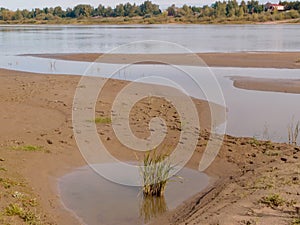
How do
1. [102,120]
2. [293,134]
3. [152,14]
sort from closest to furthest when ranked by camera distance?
1. [293,134]
2. [102,120]
3. [152,14]

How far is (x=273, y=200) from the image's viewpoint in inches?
256

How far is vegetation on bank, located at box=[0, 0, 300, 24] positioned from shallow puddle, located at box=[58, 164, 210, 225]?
89743mm

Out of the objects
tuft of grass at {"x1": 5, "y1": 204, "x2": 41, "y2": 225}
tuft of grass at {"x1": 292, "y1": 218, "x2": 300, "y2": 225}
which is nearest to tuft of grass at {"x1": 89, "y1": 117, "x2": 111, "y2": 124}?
tuft of grass at {"x1": 5, "y1": 204, "x2": 41, "y2": 225}

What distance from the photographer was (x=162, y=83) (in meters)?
18.9

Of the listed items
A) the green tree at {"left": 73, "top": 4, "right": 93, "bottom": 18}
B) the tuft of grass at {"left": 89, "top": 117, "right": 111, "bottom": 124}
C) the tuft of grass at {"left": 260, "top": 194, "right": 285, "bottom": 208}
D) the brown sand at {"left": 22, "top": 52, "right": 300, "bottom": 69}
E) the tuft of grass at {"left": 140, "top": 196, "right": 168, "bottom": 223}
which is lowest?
the tuft of grass at {"left": 140, "top": 196, "right": 168, "bottom": 223}

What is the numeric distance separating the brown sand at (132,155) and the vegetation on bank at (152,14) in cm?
8607

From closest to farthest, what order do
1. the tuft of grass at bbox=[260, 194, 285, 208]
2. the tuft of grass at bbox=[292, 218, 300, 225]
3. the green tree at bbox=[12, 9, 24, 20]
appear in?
the tuft of grass at bbox=[292, 218, 300, 225]
the tuft of grass at bbox=[260, 194, 285, 208]
the green tree at bbox=[12, 9, 24, 20]

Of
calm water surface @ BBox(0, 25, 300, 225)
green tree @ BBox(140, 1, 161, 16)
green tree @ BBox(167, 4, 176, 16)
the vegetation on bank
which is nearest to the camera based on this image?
calm water surface @ BBox(0, 25, 300, 225)

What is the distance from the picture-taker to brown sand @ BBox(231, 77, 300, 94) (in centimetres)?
1828

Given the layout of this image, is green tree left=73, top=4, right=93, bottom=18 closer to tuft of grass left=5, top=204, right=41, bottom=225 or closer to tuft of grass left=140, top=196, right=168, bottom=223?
tuft of grass left=140, top=196, right=168, bottom=223

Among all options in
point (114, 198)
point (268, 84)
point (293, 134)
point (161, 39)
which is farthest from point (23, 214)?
point (161, 39)

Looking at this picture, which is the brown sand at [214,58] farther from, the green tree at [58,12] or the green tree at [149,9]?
the green tree at [58,12]

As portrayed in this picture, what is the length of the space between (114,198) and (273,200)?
8.67 feet

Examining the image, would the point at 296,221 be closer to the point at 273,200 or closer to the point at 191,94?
the point at 273,200
